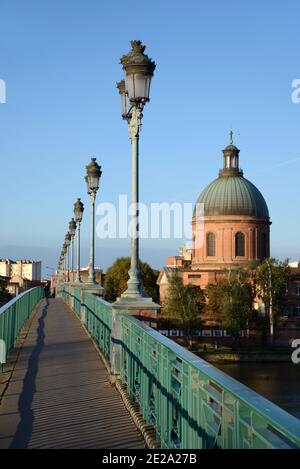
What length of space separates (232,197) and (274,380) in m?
39.5

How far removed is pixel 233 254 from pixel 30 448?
3135 inches

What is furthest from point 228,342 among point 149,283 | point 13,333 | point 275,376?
point 13,333

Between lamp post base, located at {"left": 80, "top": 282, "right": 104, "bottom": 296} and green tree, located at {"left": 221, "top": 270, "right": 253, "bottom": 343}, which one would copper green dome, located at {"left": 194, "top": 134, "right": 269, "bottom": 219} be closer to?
green tree, located at {"left": 221, "top": 270, "right": 253, "bottom": 343}

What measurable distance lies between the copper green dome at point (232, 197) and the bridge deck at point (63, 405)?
74966 mm

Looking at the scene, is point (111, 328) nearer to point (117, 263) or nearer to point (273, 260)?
point (273, 260)

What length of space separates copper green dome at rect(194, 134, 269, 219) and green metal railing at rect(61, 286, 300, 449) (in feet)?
260

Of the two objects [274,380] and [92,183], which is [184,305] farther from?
[92,183]

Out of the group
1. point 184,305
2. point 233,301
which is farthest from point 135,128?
point 184,305

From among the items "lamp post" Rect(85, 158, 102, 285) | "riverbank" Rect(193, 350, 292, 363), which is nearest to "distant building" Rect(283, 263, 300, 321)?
"riverbank" Rect(193, 350, 292, 363)

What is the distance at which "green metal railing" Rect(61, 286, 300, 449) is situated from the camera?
3.64 m

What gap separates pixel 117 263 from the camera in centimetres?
9994

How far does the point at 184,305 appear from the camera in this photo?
240 feet

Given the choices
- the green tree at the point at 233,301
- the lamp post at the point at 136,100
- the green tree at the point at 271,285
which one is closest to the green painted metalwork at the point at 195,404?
the lamp post at the point at 136,100

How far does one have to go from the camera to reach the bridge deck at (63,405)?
715 centimetres
